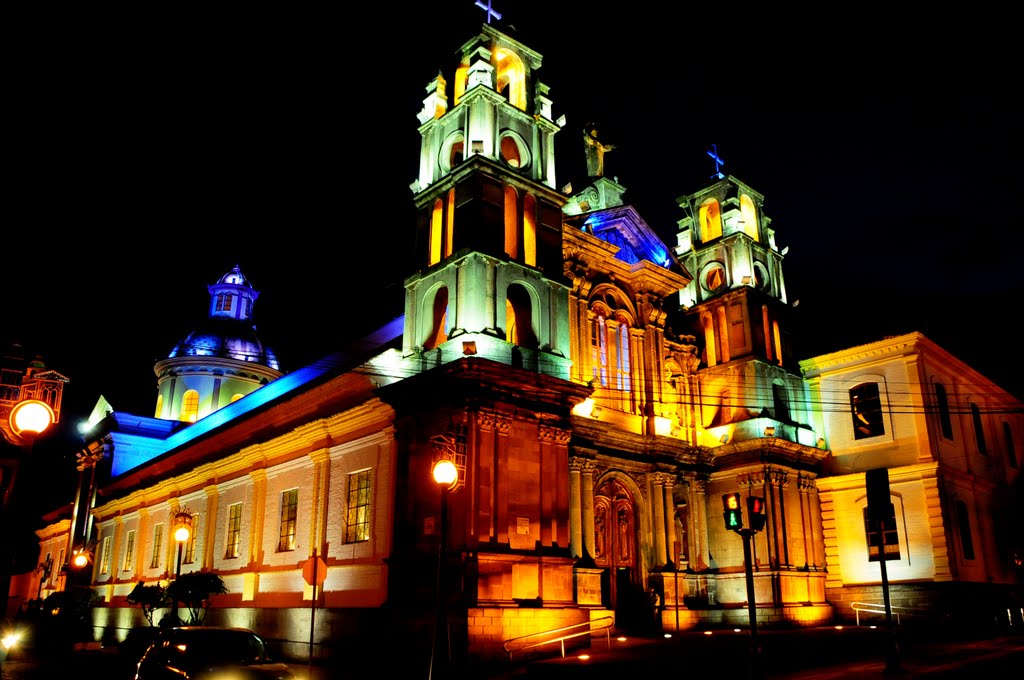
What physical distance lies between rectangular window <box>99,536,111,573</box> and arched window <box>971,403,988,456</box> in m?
42.4

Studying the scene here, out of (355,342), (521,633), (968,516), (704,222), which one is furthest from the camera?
(704,222)

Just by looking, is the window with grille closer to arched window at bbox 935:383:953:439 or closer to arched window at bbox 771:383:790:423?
arched window at bbox 935:383:953:439

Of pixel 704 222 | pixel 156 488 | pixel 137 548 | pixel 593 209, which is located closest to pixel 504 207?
pixel 593 209

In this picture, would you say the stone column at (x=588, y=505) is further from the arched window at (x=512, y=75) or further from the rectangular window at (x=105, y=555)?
the rectangular window at (x=105, y=555)

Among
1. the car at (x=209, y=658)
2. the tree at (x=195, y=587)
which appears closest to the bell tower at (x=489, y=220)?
the car at (x=209, y=658)

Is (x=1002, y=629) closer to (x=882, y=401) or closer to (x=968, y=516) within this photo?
(x=968, y=516)

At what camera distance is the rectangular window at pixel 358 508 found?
25531 millimetres

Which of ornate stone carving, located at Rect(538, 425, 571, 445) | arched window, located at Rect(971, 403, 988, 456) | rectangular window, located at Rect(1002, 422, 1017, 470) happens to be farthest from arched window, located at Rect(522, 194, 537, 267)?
rectangular window, located at Rect(1002, 422, 1017, 470)

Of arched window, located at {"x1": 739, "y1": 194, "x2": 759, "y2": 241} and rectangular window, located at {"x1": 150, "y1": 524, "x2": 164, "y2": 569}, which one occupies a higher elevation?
arched window, located at {"x1": 739, "y1": 194, "x2": 759, "y2": 241}

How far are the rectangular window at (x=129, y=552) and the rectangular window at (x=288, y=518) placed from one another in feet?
52.7

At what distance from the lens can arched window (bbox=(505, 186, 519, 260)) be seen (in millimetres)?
26250

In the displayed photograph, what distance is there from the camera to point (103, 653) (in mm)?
30234

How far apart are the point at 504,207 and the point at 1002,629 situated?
2277 centimetres

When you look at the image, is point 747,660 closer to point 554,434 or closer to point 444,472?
point 554,434
